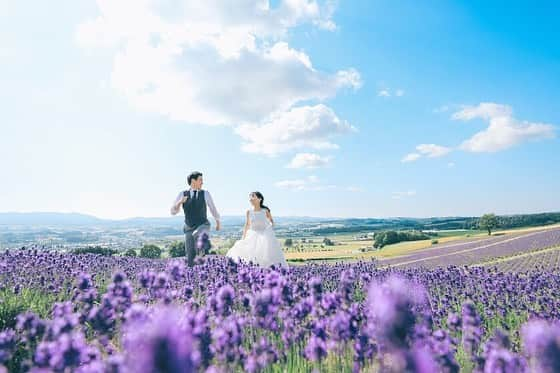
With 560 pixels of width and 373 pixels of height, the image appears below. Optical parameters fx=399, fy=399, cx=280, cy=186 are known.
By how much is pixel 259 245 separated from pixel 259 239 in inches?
7.2

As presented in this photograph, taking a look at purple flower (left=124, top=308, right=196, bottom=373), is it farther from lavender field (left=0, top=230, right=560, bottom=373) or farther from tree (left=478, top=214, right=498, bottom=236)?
tree (left=478, top=214, right=498, bottom=236)

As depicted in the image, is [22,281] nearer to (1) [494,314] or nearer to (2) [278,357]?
(2) [278,357]

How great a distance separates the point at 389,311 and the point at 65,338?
1.53 metres

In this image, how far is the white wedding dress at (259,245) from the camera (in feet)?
33.1

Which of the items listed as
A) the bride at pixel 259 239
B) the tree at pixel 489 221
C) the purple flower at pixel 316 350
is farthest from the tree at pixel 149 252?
the tree at pixel 489 221

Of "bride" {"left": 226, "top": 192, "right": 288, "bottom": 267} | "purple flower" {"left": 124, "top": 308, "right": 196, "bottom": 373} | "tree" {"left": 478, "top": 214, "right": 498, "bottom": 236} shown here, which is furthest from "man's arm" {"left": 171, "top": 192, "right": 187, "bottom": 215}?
"tree" {"left": 478, "top": 214, "right": 498, "bottom": 236}

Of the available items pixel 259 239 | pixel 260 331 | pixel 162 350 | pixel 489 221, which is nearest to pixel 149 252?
pixel 259 239

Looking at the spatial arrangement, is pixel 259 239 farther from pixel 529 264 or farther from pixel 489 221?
pixel 489 221

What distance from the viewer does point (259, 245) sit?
407 inches

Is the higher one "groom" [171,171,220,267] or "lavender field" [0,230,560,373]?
"groom" [171,171,220,267]

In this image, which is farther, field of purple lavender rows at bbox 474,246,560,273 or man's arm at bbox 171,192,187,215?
field of purple lavender rows at bbox 474,246,560,273

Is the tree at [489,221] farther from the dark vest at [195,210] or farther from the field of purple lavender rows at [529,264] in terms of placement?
the dark vest at [195,210]

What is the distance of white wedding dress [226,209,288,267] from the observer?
10102mm

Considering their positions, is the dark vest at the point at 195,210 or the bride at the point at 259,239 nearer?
the dark vest at the point at 195,210
